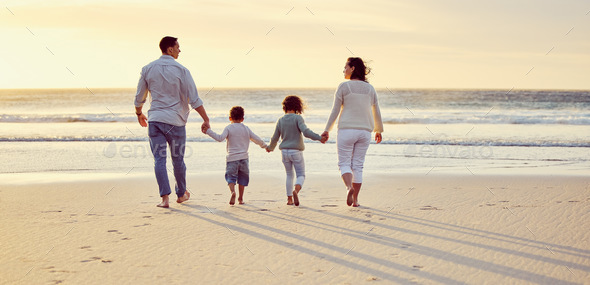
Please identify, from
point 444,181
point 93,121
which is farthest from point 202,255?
point 93,121

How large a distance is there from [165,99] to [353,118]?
1.88 m

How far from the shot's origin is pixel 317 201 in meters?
5.74

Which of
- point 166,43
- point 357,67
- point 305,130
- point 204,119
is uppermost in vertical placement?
point 166,43

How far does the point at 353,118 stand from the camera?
5207 millimetres

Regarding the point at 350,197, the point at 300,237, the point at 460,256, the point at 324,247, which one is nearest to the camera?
the point at 460,256

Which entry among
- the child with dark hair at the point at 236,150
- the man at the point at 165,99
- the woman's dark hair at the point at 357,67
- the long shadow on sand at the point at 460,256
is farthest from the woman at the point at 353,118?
the man at the point at 165,99

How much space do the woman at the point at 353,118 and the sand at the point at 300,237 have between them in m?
0.41

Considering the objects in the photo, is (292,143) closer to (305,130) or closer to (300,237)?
(305,130)

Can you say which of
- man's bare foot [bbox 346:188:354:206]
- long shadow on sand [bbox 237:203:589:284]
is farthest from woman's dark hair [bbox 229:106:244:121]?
long shadow on sand [bbox 237:203:589:284]

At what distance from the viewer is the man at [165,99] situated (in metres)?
5.15

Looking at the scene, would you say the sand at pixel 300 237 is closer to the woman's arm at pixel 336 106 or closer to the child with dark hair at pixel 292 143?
the child with dark hair at pixel 292 143

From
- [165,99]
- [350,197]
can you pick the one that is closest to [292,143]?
[350,197]

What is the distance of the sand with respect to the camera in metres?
3.19

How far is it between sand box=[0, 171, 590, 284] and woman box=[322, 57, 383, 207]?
410 mm
